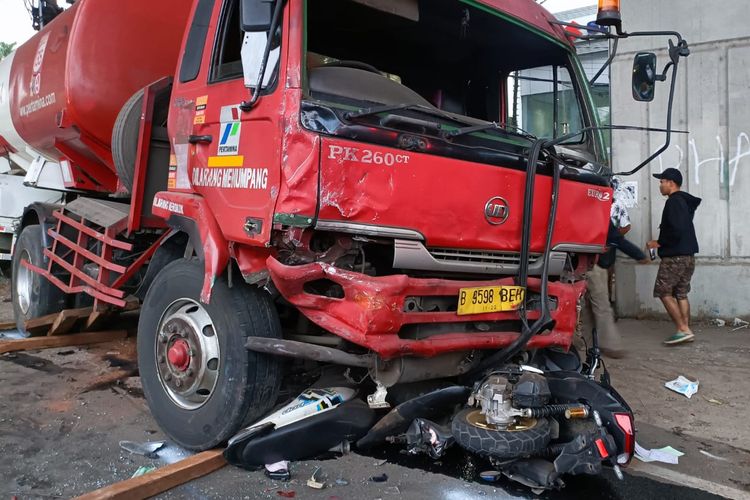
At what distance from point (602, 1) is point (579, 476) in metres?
2.60

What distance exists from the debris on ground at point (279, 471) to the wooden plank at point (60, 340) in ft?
11.5

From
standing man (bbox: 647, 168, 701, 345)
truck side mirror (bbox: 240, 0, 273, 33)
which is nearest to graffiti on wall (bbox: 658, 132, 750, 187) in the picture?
standing man (bbox: 647, 168, 701, 345)

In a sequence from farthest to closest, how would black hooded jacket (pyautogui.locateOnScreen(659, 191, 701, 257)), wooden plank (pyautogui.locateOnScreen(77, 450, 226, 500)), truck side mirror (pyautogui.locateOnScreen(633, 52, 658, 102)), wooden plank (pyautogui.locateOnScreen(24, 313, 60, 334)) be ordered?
1. black hooded jacket (pyautogui.locateOnScreen(659, 191, 701, 257))
2. wooden plank (pyautogui.locateOnScreen(24, 313, 60, 334))
3. truck side mirror (pyautogui.locateOnScreen(633, 52, 658, 102))
4. wooden plank (pyautogui.locateOnScreen(77, 450, 226, 500))

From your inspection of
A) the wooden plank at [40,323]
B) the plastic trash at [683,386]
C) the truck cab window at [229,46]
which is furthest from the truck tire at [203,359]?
the plastic trash at [683,386]

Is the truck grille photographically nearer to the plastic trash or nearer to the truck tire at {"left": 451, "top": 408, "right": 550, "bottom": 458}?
the truck tire at {"left": 451, "top": 408, "right": 550, "bottom": 458}

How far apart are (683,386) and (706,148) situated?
3.59 meters

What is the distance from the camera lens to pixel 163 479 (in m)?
2.81

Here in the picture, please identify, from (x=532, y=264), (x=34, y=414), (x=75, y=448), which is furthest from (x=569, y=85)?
(x=34, y=414)

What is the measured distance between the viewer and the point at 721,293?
709cm

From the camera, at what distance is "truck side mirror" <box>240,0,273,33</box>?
2.75 m

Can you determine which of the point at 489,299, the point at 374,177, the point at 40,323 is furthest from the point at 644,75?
the point at 40,323

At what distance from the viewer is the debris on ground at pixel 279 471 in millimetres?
3008

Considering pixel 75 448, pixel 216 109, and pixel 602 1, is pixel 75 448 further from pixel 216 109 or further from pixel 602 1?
pixel 602 1

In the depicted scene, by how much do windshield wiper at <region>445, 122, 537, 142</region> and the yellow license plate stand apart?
76cm
